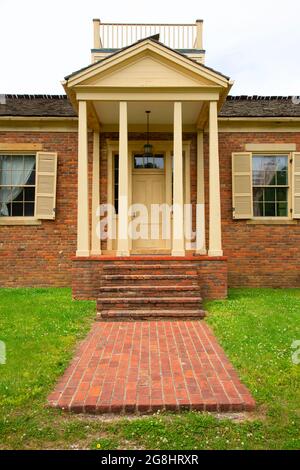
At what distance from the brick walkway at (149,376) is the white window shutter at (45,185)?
5010 millimetres

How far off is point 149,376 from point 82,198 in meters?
5.07

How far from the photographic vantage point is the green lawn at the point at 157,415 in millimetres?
2889

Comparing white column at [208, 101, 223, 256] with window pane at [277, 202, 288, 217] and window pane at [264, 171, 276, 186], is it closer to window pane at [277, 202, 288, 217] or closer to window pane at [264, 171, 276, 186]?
window pane at [264, 171, 276, 186]

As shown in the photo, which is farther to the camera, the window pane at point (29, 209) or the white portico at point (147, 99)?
the window pane at point (29, 209)

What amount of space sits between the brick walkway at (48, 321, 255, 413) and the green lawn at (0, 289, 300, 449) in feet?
0.40

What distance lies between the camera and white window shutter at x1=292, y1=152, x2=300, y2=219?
33.6ft

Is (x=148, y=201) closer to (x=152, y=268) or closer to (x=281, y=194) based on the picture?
(x=152, y=268)

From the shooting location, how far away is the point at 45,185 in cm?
1007

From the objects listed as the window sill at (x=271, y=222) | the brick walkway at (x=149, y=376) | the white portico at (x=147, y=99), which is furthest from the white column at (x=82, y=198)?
the window sill at (x=271, y=222)

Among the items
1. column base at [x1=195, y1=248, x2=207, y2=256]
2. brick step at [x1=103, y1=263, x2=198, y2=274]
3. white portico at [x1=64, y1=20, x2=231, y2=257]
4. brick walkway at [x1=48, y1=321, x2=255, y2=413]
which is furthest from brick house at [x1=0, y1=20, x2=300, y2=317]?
brick walkway at [x1=48, y1=321, x2=255, y2=413]

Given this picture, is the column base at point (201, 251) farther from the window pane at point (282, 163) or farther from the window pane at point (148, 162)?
the window pane at point (282, 163)

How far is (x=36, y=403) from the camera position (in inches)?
135

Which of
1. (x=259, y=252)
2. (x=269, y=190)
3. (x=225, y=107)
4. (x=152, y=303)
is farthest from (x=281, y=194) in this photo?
(x=152, y=303)
